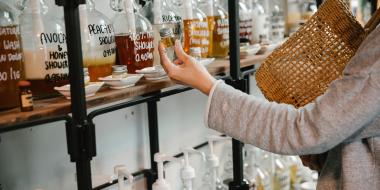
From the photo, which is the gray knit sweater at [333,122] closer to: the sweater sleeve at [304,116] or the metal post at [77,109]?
the sweater sleeve at [304,116]

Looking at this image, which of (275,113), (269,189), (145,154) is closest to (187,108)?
(145,154)

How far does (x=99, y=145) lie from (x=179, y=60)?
18.7 inches

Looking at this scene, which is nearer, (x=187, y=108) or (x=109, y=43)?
(x=109, y=43)

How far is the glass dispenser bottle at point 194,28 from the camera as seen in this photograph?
1282 millimetres

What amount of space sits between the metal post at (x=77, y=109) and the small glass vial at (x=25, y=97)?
0.08 meters

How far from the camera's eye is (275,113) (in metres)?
0.92

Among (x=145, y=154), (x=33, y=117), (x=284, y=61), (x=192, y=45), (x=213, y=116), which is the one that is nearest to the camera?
(x=33, y=117)

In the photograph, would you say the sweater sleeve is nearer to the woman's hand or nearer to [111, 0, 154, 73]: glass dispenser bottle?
the woman's hand

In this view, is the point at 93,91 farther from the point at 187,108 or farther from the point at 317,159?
the point at 187,108

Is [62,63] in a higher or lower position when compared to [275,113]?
higher

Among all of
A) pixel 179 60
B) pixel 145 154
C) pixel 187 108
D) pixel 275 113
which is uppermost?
pixel 179 60

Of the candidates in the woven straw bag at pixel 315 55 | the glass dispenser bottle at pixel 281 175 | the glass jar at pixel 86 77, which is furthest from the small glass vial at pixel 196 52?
the glass dispenser bottle at pixel 281 175

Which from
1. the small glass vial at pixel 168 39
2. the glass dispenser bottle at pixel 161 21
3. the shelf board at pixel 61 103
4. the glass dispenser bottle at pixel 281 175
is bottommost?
the glass dispenser bottle at pixel 281 175

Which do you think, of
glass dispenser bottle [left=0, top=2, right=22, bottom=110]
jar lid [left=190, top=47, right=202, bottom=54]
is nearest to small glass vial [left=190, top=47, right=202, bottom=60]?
jar lid [left=190, top=47, right=202, bottom=54]
